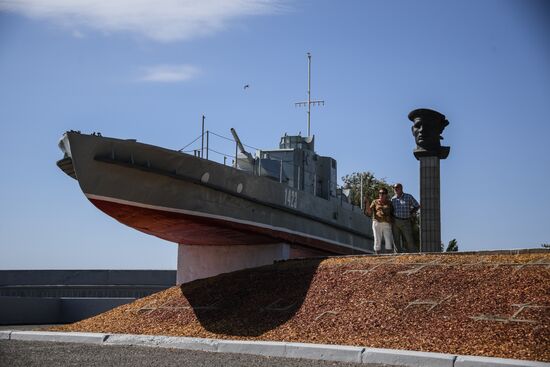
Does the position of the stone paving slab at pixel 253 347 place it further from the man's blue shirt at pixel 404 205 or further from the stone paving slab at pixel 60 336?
the man's blue shirt at pixel 404 205

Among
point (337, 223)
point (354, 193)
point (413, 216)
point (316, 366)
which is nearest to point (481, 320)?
point (316, 366)

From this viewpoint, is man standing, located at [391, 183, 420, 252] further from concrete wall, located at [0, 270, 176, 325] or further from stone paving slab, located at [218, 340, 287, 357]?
concrete wall, located at [0, 270, 176, 325]

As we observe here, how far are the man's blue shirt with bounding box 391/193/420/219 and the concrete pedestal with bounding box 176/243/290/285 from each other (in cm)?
392

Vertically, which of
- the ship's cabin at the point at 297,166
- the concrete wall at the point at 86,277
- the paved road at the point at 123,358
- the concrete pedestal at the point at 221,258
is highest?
the ship's cabin at the point at 297,166

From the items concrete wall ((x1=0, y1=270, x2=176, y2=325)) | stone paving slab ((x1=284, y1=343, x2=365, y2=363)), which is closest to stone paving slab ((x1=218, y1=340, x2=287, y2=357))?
stone paving slab ((x1=284, y1=343, x2=365, y2=363))

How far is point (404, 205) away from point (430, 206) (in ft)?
1.95

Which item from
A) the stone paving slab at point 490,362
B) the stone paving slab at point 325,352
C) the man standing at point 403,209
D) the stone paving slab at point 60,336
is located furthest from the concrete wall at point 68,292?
the stone paving slab at point 490,362

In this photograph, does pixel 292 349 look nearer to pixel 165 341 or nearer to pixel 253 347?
pixel 253 347

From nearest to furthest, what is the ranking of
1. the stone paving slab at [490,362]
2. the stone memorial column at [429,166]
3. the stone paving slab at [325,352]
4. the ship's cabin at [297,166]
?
the stone paving slab at [490,362] → the stone paving slab at [325,352] → the stone memorial column at [429,166] → the ship's cabin at [297,166]

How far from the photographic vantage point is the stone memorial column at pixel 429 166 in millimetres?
15539

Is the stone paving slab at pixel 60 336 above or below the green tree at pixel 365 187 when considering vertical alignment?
below

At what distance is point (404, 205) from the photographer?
50.7 ft

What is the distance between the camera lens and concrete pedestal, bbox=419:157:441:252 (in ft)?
50.8

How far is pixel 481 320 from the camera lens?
30.0 feet
